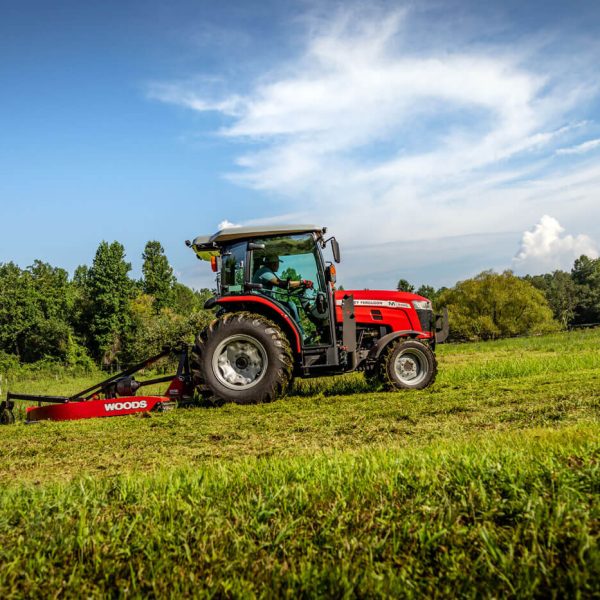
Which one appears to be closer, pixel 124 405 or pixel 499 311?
pixel 124 405

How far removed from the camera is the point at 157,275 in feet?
240

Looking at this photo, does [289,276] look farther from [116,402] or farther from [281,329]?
[116,402]

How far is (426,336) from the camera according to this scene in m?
8.42

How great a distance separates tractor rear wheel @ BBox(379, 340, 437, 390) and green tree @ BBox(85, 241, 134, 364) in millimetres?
53575


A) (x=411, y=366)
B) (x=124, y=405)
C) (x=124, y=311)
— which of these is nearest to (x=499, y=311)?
(x=124, y=311)

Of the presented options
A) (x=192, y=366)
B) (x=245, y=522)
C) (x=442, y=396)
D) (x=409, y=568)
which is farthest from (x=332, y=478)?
(x=192, y=366)

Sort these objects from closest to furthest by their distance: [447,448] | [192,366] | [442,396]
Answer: [447,448]
[442,396]
[192,366]

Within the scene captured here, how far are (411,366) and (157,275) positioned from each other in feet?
224

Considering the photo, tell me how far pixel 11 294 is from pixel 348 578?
69643 mm

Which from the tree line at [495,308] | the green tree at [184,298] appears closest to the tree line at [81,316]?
the green tree at [184,298]

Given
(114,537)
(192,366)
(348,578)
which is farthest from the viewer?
(192,366)

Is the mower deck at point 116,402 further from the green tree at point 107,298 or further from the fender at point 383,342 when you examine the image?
the green tree at point 107,298

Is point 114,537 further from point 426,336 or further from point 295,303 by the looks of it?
point 426,336

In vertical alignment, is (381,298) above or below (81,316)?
below
